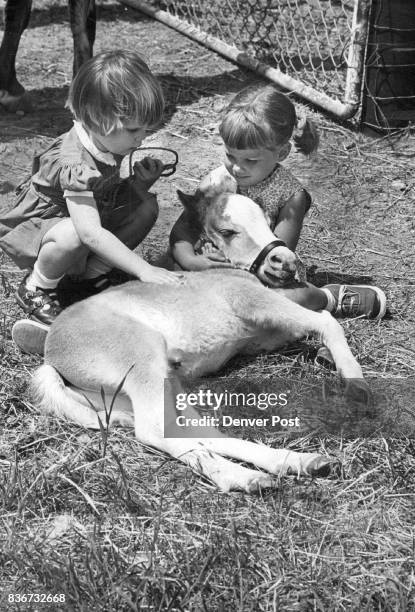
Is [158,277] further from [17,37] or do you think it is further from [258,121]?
[17,37]

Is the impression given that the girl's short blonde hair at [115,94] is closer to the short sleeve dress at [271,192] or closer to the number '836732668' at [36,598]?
the short sleeve dress at [271,192]

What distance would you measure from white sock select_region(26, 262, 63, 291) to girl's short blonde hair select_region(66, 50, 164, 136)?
685mm

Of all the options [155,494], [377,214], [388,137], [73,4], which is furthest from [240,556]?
[73,4]

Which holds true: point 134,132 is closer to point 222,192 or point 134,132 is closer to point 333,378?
point 222,192

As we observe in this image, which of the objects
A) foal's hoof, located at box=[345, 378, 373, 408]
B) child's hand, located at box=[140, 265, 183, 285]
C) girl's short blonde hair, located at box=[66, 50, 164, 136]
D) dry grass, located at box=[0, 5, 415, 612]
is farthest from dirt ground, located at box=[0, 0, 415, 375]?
girl's short blonde hair, located at box=[66, 50, 164, 136]

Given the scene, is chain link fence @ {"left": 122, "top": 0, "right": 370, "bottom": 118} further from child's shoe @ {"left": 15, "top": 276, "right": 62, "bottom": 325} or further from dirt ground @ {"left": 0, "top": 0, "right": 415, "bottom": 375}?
child's shoe @ {"left": 15, "top": 276, "right": 62, "bottom": 325}

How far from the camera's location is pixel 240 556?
8.10ft

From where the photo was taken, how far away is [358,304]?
3.96 meters

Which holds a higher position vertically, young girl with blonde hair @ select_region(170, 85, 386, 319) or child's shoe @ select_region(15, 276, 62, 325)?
young girl with blonde hair @ select_region(170, 85, 386, 319)

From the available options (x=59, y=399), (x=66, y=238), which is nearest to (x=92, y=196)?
(x=66, y=238)

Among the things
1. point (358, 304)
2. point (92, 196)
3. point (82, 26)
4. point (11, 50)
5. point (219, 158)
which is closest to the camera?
point (92, 196)

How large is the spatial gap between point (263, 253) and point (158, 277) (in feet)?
1.42

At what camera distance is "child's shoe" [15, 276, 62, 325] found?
380cm

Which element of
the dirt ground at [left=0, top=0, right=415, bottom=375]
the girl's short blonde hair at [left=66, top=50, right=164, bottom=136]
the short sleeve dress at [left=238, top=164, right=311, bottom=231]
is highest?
the girl's short blonde hair at [left=66, top=50, right=164, bottom=136]
